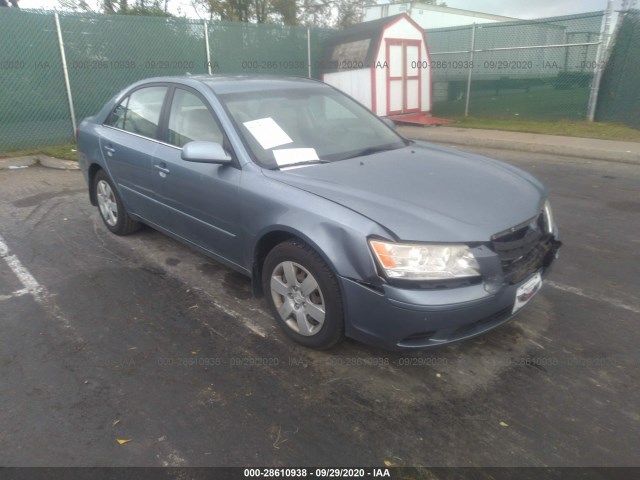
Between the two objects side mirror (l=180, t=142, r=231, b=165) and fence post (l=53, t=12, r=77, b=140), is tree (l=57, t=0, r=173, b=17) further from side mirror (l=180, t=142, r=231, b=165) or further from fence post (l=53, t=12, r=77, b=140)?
side mirror (l=180, t=142, r=231, b=165)

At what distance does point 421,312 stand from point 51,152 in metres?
9.00

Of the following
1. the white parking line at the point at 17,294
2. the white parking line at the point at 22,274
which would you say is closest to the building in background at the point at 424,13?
the white parking line at the point at 22,274

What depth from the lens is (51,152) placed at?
9094 millimetres

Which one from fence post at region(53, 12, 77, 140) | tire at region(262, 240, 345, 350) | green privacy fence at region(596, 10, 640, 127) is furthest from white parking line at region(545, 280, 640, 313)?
fence post at region(53, 12, 77, 140)

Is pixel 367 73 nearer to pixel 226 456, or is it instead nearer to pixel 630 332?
pixel 630 332

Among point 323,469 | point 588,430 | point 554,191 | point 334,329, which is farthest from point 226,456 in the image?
point 554,191

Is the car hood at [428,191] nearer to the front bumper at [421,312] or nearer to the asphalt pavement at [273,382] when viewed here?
the front bumper at [421,312]

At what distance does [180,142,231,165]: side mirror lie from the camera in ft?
10.1

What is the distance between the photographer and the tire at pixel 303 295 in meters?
2.64

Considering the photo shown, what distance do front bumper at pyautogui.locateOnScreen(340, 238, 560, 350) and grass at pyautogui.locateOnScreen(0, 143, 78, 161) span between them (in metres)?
8.05

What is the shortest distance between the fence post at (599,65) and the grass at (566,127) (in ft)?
1.08

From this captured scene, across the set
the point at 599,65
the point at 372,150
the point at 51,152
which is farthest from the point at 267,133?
the point at 599,65

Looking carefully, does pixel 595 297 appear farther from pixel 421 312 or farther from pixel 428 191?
pixel 421 312

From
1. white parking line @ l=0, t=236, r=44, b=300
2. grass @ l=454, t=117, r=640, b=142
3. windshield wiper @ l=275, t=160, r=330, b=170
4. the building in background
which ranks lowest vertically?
white parking line @ l=0, t=236, r=44, b=300
